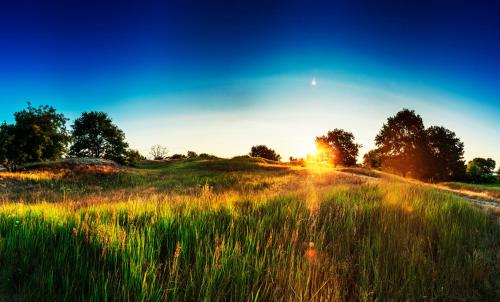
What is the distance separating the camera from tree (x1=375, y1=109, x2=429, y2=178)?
170ft

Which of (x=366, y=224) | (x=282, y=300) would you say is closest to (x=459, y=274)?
(x=366, y=224)

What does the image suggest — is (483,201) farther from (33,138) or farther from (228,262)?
(33,138)

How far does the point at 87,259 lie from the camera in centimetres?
248

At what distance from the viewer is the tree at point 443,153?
172 feet

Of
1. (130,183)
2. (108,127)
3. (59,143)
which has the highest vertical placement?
(108,127)

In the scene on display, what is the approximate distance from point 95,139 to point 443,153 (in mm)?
68265

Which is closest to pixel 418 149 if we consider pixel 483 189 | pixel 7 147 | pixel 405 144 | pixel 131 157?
pixel 405 144

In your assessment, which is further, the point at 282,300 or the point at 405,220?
the point at 405,220

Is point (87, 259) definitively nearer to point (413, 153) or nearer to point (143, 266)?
point (143, 266)

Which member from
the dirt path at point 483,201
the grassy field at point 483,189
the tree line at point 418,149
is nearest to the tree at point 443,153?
the tree line at point 418,149

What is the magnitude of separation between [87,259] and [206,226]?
1336 mm

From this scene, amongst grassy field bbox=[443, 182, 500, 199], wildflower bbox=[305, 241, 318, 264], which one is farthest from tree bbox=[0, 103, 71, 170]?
grassy field bbox=[443, 182, 500, 199]

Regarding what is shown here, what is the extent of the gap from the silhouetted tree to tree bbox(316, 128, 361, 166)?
89.7 ft

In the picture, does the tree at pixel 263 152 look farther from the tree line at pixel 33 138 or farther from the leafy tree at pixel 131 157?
the tree line at pixel 33 138
